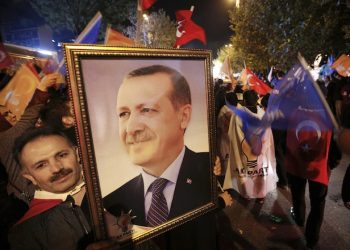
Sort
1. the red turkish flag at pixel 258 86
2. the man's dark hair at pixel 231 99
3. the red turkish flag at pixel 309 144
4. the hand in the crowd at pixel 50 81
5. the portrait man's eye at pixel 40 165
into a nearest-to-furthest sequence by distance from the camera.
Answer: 1. the portrait man's eye at pixel 40 165
2. the hand in the crowd at pixel 50 81
3. the red turkish flag at pixel 309 144
4. the man's dark hair at pixel 231 99
5. the red turkish flag at pixel 258 86

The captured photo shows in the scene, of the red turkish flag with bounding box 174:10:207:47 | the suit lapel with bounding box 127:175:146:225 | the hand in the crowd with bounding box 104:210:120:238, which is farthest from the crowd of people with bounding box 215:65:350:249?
the hand in the crowd with bounding box 104:210:120:238

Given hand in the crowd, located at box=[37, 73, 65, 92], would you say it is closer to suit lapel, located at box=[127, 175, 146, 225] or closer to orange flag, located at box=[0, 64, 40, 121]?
orange flag, located at box=[0, 64, 40, 121]

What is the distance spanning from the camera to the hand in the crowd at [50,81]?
7.13 ft

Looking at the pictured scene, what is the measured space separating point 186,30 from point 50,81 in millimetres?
2245

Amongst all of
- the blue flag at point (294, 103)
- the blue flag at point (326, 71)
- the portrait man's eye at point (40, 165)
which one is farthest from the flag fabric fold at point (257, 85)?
the blue flag at point (326, 71)

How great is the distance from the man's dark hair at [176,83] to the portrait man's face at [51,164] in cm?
68

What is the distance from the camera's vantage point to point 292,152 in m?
3.57

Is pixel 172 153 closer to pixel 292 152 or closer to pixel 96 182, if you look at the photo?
pixel 96 182

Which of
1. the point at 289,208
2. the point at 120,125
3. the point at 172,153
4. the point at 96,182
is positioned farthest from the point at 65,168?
the point at 289,208

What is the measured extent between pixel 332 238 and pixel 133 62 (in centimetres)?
397

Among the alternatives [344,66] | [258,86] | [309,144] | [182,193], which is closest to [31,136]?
[182,193]

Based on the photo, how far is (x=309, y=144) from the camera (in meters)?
3.37

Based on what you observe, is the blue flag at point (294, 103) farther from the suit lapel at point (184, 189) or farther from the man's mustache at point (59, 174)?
the man's mustache at point (59, 174)

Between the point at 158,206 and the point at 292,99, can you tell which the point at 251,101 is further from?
the point at 158,206
